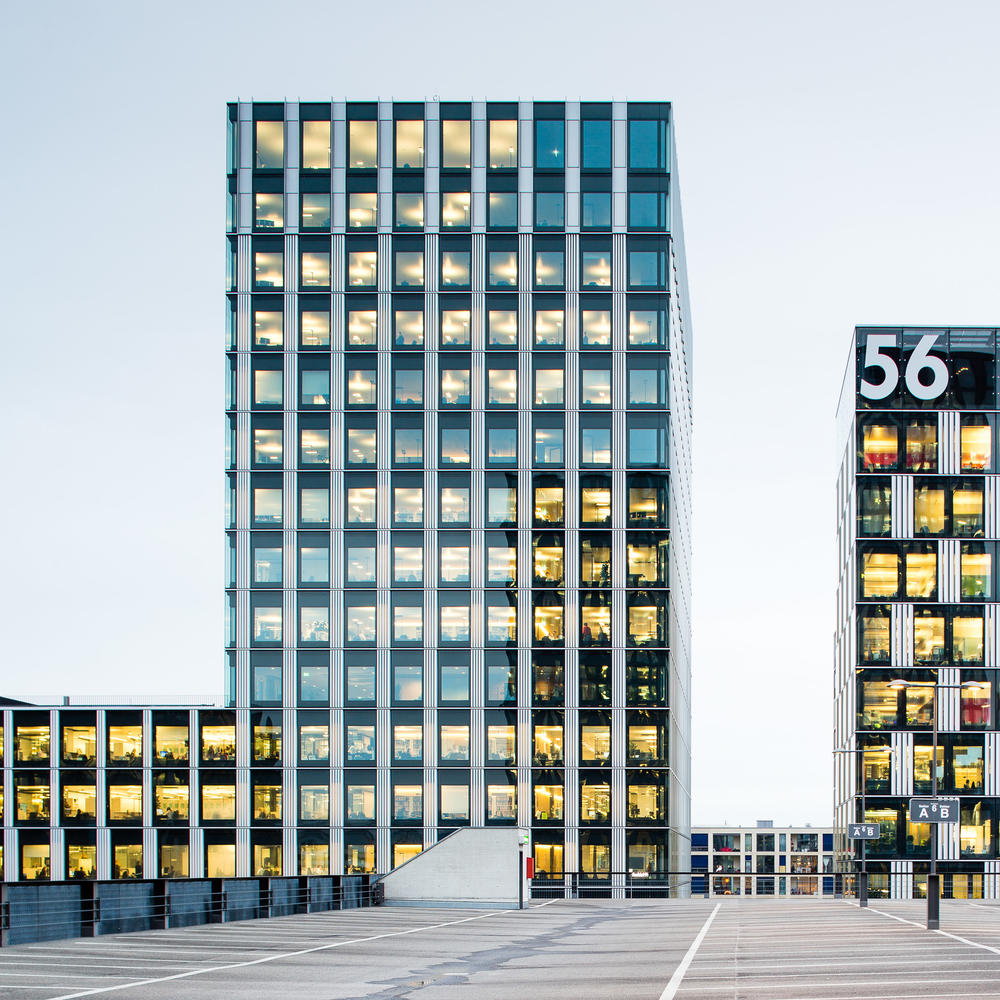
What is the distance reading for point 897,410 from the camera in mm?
101750

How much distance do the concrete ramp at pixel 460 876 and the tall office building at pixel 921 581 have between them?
44.9 m

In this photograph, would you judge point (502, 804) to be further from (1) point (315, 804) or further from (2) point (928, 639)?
(2) point (928, 639)

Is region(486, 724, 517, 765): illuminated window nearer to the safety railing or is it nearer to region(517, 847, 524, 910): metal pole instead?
region(517, 847, 524, 910): metal pole

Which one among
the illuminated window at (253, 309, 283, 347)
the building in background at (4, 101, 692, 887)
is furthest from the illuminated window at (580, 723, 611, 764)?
the illuminated window at (253, 309, 283, 347)

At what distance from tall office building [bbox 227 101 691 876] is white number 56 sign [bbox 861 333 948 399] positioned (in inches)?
619

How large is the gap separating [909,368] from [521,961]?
80515 millimetres

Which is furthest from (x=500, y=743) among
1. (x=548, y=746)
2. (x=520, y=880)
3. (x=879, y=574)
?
(x=520, y=880)

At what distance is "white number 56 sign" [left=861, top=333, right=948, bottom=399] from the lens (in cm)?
10119

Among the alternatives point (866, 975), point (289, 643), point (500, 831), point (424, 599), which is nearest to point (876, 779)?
point (424, 599)

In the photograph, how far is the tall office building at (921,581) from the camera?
97625mm

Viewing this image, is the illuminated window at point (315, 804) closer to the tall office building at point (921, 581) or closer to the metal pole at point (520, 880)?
the metal pole at point (520, 880)

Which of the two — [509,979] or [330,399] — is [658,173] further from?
[509,979]

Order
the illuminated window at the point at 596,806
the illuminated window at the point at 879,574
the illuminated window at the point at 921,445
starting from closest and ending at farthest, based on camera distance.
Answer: the illuminated window at the point at 596,806 < the illuminated window at the point at 879,574 < the illuminated window at the point at 921,445

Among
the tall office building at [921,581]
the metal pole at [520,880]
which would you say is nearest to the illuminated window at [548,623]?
the tall office building at [921,581]
